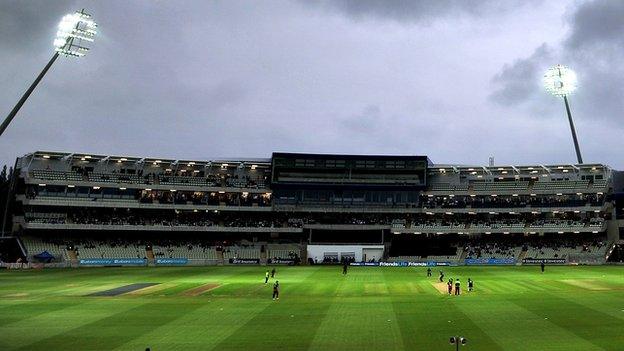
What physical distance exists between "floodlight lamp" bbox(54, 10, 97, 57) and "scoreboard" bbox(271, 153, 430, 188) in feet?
145

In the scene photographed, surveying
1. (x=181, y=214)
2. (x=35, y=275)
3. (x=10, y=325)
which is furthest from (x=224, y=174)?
(x=10, y=325)

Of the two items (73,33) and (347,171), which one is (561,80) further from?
(73,33)

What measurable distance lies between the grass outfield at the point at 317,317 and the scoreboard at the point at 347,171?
48428mm

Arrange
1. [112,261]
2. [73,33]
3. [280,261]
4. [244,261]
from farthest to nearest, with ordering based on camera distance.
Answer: [280,261] → [244,261] → [112,261] → [73,33]

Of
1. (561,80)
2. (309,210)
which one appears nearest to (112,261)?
(309,210)

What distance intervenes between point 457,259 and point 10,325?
66631mm

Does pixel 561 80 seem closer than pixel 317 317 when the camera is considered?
No

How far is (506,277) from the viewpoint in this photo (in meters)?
51.3

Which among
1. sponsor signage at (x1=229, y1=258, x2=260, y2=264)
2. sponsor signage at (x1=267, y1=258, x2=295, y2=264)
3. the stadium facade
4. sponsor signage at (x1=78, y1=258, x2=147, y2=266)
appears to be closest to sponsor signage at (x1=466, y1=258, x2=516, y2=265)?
the stadium facade

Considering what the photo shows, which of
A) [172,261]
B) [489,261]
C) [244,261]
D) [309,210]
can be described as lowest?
[172,261]

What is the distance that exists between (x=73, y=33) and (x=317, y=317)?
4437cm

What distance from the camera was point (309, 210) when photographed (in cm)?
9069

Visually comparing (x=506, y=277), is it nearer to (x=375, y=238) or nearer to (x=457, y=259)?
(x=457, y=259)

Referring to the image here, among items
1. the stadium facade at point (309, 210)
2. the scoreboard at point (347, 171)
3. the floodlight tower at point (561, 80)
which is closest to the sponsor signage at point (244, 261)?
the stadium facade at point (309, 210)
